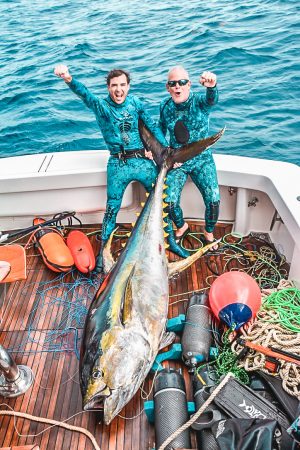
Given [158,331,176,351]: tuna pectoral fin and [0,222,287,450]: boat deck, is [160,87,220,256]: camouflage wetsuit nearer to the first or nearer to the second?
[0,222,287,450]: boat deck

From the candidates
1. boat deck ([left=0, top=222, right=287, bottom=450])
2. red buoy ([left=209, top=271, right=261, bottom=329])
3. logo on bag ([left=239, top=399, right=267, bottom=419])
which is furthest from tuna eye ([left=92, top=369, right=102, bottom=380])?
red buoy ([left=209, top=271, right=261, bottom=329])

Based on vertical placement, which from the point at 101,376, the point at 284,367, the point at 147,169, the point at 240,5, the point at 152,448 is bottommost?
the point at 152,448

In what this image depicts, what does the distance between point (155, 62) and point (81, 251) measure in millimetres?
7874

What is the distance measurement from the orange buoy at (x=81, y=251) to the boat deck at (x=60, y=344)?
127 mm

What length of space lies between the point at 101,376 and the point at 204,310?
112cm

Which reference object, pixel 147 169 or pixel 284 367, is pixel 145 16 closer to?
pixel 147 169

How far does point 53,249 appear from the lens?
419cm

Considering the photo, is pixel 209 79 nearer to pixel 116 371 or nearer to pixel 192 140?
pixel 192 140

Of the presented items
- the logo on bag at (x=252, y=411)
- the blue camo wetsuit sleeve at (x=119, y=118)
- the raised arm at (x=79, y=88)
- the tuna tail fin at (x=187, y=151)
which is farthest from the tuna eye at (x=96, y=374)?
the raised arm at (x=79, y=88)

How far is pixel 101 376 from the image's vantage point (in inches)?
102

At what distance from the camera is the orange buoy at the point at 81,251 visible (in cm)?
411

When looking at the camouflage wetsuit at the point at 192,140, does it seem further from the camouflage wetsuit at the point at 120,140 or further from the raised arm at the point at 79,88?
the raised arm at the point at 79,88

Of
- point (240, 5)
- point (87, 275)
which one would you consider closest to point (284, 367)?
point (87, 275)

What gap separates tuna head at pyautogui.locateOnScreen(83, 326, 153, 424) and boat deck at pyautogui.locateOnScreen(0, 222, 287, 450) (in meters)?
0.28
